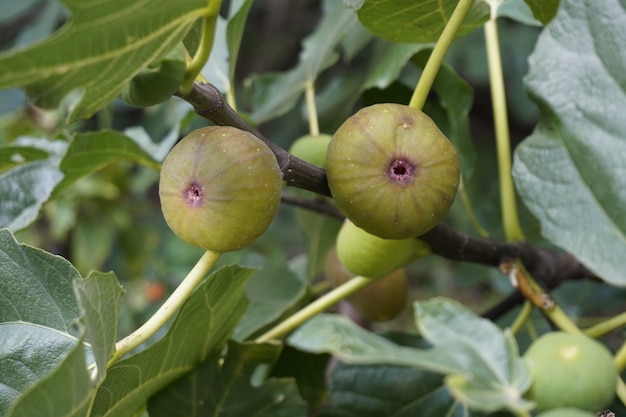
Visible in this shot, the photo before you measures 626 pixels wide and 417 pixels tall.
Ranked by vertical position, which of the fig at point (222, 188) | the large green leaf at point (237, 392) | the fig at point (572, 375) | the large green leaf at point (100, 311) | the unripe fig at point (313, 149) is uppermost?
the fig at point (222, 188)

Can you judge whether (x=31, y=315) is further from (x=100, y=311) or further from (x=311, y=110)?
(x=311, y=110)

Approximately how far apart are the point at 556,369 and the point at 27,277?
0.44m

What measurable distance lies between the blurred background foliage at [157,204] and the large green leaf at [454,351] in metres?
0.70

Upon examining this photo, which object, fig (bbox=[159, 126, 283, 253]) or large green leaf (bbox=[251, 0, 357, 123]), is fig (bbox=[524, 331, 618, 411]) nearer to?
fig (bbox=[159, 126, 283, 253])

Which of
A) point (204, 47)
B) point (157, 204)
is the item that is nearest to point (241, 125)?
point (204, 47)

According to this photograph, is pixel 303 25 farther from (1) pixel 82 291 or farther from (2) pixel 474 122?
(1) pixel 82 291

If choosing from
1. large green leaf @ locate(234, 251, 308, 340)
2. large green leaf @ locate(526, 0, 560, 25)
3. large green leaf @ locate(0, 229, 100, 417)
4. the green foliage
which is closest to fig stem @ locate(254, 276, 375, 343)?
the green foliage

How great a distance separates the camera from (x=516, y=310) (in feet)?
3.92

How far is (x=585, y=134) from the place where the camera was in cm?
57

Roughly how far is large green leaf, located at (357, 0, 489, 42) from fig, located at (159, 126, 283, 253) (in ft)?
0.65

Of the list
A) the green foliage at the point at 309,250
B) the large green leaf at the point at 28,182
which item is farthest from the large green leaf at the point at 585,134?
the large green leaf at the point at 28,182

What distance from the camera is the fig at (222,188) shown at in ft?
1.77

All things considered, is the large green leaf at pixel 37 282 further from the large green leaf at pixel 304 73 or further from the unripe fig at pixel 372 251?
the large green leaf at pixel 304 73

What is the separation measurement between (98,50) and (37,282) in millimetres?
251
